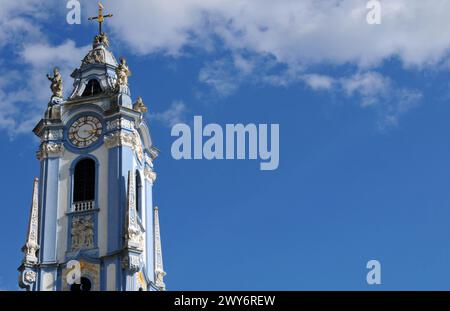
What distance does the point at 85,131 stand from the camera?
2015 inches

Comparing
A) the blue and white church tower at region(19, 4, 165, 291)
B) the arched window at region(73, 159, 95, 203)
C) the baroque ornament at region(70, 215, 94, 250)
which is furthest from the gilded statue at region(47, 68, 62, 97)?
the baroque ornament at region(70, 215, 94, 250)

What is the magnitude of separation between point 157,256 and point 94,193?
5070 millimetres

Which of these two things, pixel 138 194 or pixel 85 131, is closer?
pixel 85 131

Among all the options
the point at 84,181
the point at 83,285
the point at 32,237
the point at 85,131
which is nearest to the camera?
the point at 83,285

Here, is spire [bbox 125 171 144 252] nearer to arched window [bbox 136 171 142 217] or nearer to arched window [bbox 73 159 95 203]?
arched window [bbox 73 159 95 203]

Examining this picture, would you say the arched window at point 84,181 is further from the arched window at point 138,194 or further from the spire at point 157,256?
the spire at point 157,256

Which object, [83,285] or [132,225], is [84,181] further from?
[83,285]

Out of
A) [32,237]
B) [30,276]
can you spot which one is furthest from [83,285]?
A: [32,237]

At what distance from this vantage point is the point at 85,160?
50.5 metres
